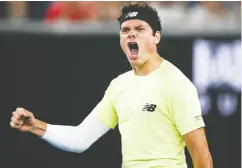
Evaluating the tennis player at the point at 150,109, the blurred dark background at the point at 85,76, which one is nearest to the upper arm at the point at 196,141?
the tennis player at the point at 150,109

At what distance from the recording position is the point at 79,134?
18.5 ft

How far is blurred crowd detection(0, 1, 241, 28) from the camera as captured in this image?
27.3 ft

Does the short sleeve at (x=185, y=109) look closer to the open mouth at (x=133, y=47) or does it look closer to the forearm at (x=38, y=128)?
the open mouth at (x=133, y=47)

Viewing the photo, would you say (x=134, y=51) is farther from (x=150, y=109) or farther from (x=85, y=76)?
(x=85, y=76)

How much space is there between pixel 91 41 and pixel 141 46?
2.64m

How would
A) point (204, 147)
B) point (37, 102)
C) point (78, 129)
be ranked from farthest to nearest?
point (37, 102) → point (78, 129) → point (204, 147)

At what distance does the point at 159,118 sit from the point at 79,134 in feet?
2.79

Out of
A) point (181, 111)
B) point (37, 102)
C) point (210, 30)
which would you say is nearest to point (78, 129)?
point (181, 111)

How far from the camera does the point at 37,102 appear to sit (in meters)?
7.70

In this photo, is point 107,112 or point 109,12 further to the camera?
point 109,12

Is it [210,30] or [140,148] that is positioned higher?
[210,30]

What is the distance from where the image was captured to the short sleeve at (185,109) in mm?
4898

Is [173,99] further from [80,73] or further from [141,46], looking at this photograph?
[80,73]

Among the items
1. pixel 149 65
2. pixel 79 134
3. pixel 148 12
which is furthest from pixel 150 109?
pixel 79 134
